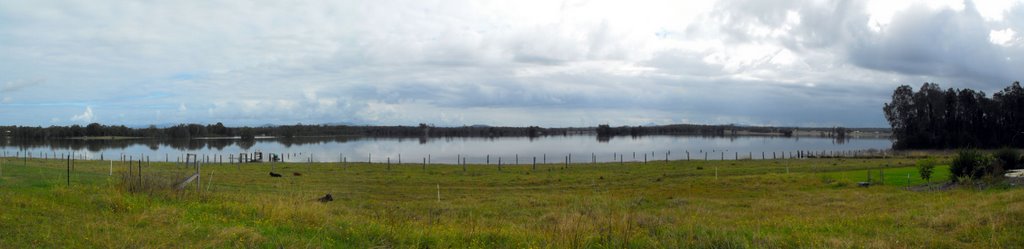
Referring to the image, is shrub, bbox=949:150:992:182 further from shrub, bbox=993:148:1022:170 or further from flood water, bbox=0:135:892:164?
flood water, bbox=0:135:892:164

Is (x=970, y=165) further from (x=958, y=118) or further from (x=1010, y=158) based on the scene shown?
(x=958, y=118)

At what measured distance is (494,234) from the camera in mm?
11117

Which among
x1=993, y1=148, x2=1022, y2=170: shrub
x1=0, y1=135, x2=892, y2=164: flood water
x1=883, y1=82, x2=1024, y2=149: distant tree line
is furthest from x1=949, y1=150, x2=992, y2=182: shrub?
x1=883, y1=82, x2=1024, y2=149: distant tree line

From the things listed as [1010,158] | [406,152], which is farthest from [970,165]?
[406,152]

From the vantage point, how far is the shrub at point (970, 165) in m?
28.2

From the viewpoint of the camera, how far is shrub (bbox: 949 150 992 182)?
2819 centimetres

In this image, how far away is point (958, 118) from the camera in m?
109

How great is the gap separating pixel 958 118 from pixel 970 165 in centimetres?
9569

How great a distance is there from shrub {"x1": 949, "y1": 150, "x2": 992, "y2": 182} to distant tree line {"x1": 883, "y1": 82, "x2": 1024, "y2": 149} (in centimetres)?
8430

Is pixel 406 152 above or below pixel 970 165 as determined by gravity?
below

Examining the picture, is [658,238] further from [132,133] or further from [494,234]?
[132,133]

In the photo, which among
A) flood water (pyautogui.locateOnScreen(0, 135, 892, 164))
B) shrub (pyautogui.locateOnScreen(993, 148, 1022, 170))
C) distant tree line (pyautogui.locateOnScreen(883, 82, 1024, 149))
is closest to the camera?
shrub (pyautogui.locateOnScreen(993, 148, 1022, 170))

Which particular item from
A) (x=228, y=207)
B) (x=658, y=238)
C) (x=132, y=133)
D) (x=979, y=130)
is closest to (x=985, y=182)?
(x=658, y=238)

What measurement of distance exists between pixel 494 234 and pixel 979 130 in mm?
122621
